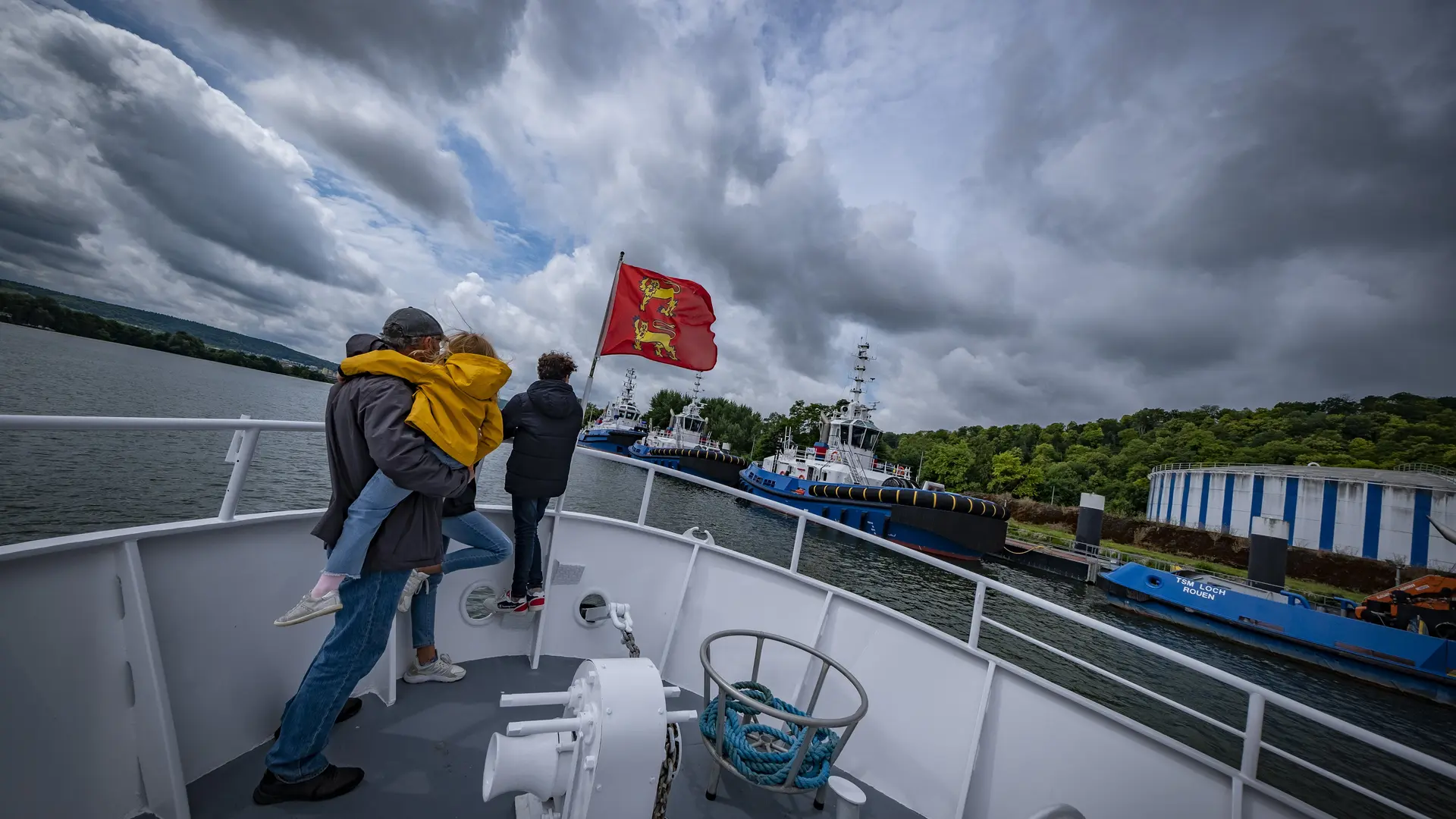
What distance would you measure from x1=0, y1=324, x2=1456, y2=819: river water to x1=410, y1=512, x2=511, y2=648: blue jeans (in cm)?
76

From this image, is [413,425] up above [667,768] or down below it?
above

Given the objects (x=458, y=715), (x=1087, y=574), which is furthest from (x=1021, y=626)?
(x=458, y=715)

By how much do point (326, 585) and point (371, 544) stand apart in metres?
0.16

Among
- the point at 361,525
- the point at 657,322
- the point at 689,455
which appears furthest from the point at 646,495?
the point at 689,455

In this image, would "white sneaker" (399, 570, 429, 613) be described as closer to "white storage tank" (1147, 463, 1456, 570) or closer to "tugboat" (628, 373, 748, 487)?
"tugboat" (628, 373, 748, 487)

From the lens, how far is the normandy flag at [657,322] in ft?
10.6

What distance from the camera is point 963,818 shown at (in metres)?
2.24

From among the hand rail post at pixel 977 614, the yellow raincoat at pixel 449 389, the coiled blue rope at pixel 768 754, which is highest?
the yellow raincoat at pixel 449 389

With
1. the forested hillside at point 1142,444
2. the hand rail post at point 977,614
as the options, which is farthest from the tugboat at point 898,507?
the forested hillside at point 1142,444

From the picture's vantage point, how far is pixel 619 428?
40781mm

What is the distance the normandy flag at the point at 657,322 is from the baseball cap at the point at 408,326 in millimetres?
1314

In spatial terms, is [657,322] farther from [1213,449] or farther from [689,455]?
[1213,449]

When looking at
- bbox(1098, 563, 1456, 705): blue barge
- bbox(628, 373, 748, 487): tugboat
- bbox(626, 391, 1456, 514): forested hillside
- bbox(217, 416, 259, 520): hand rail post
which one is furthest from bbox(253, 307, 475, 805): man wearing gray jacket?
bbox(626, 391, 1456, 514): forested hillside

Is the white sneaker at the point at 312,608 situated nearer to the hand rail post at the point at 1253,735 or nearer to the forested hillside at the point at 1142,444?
the hand rail post at the point at 1253,735
